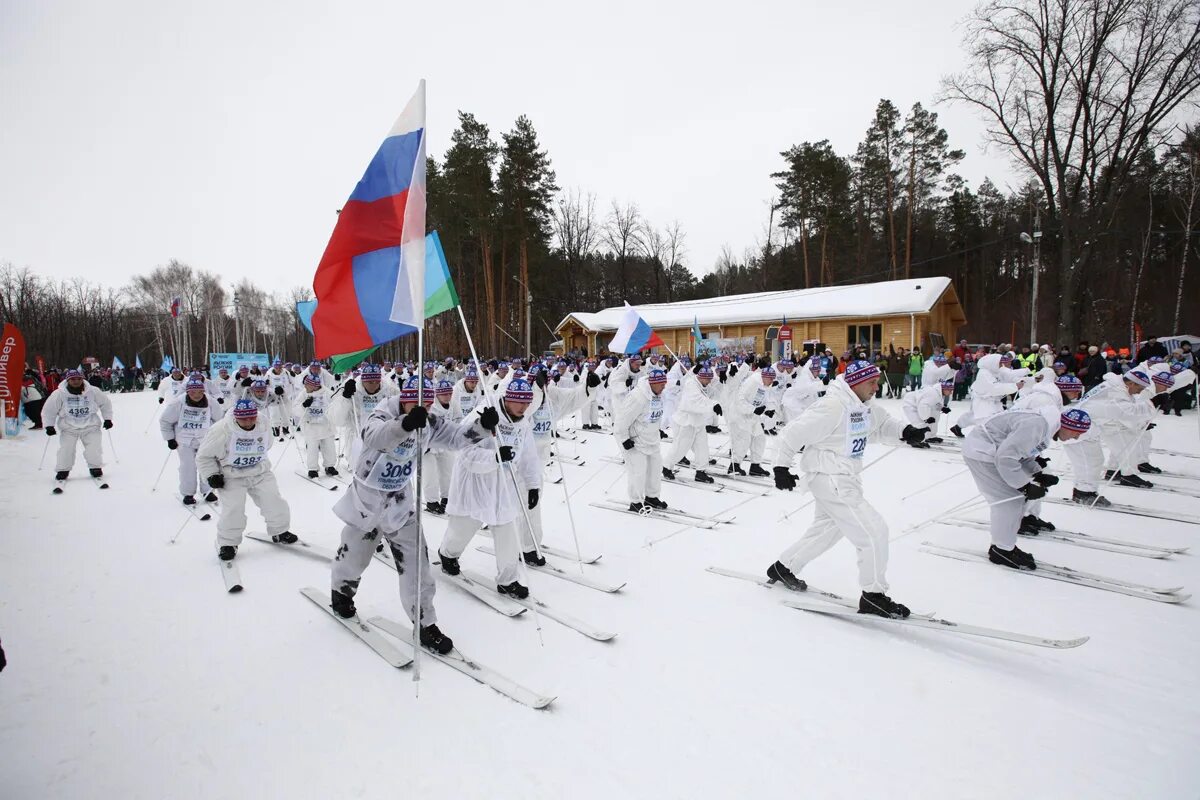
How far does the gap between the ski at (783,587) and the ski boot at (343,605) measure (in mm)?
3401

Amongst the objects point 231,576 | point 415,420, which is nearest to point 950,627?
point 415,420

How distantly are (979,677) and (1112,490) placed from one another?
24.8 feet

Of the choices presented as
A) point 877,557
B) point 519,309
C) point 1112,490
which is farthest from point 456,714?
point 519,309

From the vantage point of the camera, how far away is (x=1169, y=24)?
63.0 ft

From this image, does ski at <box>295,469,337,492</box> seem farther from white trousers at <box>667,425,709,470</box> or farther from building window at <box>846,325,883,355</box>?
building window at <box>846,325,883,355</box>

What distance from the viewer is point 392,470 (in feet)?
14.3

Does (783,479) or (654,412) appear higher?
(654,412)

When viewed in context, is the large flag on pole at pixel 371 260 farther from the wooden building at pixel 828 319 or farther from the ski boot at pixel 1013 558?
the wooden building at pixel 828 319

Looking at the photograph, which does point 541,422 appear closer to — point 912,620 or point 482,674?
point 482,674

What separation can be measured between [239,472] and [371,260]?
144 inches

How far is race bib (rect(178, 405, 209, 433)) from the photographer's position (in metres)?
8.96

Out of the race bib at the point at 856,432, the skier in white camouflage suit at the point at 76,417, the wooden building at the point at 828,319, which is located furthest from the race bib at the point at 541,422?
the wooden building at the point at 828,319

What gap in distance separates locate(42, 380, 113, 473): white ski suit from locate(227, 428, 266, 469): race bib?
6002mm

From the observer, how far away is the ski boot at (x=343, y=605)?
4695 mm
